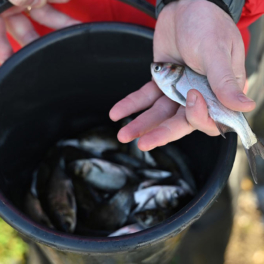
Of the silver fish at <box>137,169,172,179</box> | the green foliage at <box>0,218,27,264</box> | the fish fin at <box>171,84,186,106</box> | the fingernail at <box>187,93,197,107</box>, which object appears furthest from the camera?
the green foliage at <box>0,218,27,264</box>

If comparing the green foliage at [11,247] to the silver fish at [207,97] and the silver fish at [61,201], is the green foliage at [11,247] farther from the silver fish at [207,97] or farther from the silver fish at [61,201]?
the silver fish at [207,97]

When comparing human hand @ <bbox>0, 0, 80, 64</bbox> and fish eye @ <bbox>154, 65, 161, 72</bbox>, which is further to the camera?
human hand @ <bbox>0, 0, 80, 64</bbox>

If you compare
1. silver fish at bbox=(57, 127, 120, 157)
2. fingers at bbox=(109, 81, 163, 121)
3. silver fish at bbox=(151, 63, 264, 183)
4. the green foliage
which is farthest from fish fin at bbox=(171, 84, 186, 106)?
the green foliage

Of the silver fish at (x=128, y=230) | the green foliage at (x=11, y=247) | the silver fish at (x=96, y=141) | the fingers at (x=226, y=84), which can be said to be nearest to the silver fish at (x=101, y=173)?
the silver fish at (x=96, y=141)

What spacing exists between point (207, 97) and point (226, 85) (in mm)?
226

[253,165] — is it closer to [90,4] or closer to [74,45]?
[74,45]

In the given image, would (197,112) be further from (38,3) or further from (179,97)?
(38,3)

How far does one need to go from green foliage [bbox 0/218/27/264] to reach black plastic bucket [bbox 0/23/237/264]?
0.57 metres

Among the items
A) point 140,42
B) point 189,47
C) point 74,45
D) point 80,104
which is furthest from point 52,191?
point 189,47

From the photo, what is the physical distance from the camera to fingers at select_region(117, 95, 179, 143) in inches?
45.0

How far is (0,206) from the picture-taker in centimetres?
100

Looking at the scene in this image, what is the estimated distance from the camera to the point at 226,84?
3.09ft

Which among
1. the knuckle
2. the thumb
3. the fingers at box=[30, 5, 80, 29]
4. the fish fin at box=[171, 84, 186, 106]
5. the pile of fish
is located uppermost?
the knuckle

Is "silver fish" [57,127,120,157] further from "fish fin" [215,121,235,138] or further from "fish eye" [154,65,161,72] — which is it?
"fish fin" [215,121,235,138]
